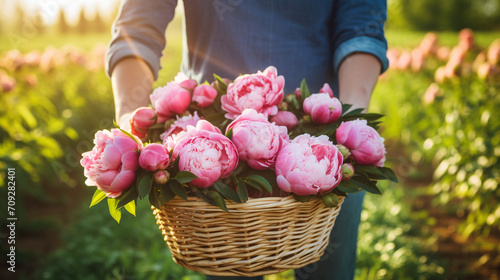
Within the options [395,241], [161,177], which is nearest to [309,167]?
[161,177]

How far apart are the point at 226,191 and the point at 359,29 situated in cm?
75

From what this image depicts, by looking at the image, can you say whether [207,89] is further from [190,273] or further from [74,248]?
[74,248]

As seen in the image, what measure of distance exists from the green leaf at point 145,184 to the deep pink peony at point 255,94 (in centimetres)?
27

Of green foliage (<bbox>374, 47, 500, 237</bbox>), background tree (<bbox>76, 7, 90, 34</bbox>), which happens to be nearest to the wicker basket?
green foliage (<bbox>374, 47, 500, 237</bbox>)

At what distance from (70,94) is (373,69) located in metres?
3.95

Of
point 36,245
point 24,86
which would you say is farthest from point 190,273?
point 24,86

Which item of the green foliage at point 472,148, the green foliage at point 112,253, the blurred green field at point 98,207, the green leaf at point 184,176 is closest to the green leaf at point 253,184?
the green leaf at point 184,176

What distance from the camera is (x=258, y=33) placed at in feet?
4.10

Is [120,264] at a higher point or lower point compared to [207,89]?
lower

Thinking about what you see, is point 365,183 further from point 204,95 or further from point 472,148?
point 472,148

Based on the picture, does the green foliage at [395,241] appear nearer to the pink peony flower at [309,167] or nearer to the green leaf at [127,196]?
the pink peony flower at [309,167]

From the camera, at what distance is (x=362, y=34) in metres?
1.24

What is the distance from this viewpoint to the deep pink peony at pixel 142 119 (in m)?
0.94

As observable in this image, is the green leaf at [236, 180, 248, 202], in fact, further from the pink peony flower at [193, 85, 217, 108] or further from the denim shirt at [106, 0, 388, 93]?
the denim shirt at [106, 0, 388, 93]
